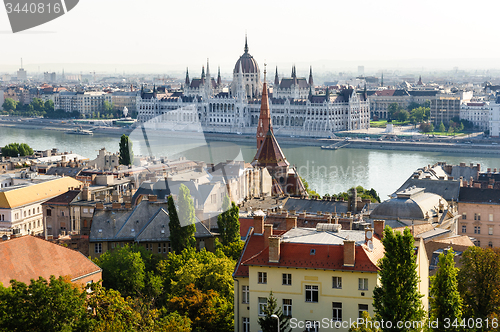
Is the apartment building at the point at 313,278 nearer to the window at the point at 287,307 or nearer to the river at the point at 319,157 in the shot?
the window at the point at 287,307

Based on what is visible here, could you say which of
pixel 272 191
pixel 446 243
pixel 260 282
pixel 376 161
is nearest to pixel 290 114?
pixel 376 161

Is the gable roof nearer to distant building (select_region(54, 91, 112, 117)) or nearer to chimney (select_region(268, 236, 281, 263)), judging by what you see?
chimney (select_region(268, 236, 281, 263))

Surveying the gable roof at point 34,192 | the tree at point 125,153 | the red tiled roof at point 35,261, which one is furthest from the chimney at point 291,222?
the tree at point 125,153

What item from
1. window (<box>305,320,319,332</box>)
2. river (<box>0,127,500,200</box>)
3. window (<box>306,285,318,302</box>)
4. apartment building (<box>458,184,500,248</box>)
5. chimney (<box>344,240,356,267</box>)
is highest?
chimney (<box>344,240,356,267</box>)

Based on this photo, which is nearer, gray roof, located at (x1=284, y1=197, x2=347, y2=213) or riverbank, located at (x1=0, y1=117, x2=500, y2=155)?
gray roof, located at (x1=284, y1=197, x2=347, y2=213)

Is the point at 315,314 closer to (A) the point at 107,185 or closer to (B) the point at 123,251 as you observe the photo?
(B) the point at 123,251

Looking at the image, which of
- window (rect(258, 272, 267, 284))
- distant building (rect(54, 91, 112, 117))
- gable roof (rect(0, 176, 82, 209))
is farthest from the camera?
distant building (rect(54, 91, 112, 117))

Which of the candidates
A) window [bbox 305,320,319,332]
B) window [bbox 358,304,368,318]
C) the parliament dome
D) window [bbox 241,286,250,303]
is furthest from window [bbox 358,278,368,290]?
the parliament dome
